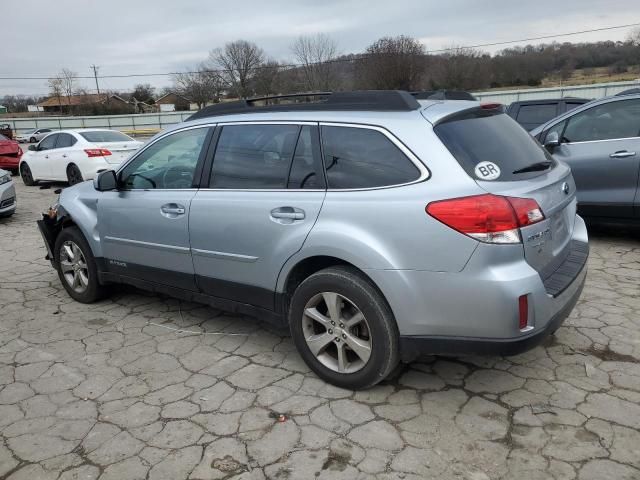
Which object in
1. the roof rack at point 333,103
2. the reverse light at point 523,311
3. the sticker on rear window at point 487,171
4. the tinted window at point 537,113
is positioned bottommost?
the reverse light at point 523,311

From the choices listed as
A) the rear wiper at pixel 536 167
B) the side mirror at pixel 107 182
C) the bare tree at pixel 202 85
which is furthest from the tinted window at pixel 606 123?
the bare tree at pixel 202 85

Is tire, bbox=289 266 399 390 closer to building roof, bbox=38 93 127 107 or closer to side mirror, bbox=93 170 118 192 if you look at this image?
side mirror, bbox=93 170 118 192

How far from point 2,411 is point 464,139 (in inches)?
122

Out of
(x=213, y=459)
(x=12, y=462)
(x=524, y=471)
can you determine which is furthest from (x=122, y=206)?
(x=524, y=471)

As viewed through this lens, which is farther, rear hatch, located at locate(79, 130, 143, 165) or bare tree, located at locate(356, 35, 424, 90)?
bare tree, located at locate(356, 35, 424, 90)

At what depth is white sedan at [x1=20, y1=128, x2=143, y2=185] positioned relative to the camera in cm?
1230

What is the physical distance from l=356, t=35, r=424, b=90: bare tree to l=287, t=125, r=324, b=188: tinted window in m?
43.7

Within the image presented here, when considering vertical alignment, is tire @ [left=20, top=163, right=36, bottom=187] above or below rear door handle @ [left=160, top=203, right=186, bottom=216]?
below

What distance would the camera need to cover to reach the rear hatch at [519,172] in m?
2.69

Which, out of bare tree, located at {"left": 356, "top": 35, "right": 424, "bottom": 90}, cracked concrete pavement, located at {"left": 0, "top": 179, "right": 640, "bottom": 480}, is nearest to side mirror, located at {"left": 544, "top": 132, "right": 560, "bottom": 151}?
cracked concrete pavement, located at {"left": 0, "top": 179, "right": 640, "bottom": 480}

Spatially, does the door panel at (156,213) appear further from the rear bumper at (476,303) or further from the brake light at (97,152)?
the brake light at (97,152)

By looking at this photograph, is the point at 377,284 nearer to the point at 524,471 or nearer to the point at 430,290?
the point at 430,290

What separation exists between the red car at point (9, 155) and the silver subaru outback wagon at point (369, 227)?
14.8 meters

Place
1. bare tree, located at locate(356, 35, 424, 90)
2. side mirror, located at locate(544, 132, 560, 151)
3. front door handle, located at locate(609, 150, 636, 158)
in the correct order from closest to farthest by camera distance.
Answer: front door handle, located at locate(609, 150, 636, 158) < side mirror, located at locate(544, 132, 560, 151) < bare tree, located at locate(356, 35, 424, 90)
